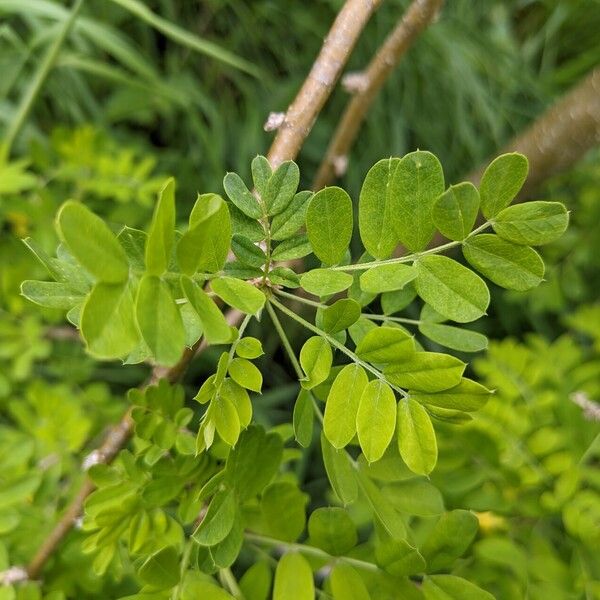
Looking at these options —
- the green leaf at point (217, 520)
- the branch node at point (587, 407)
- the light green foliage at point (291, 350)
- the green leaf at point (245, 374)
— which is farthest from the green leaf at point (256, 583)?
the branch node at point (587, 407)

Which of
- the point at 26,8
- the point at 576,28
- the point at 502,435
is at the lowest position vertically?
the point at 502,435

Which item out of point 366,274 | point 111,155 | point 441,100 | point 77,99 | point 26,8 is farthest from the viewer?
point 441,100

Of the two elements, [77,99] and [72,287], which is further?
[77,99]

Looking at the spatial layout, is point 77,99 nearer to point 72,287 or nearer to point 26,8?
point 26,8

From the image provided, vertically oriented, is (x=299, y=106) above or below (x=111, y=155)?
above

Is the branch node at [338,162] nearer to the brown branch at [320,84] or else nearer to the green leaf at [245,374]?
the brown branch at [320,84]

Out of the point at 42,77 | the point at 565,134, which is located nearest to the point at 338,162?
the point at 565,134

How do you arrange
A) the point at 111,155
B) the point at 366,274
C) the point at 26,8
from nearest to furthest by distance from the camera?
1. the point at 366,274
2. the point at 26,8
3. the point at 111,155

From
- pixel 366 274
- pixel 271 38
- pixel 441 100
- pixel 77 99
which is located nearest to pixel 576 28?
pixel 441 100
